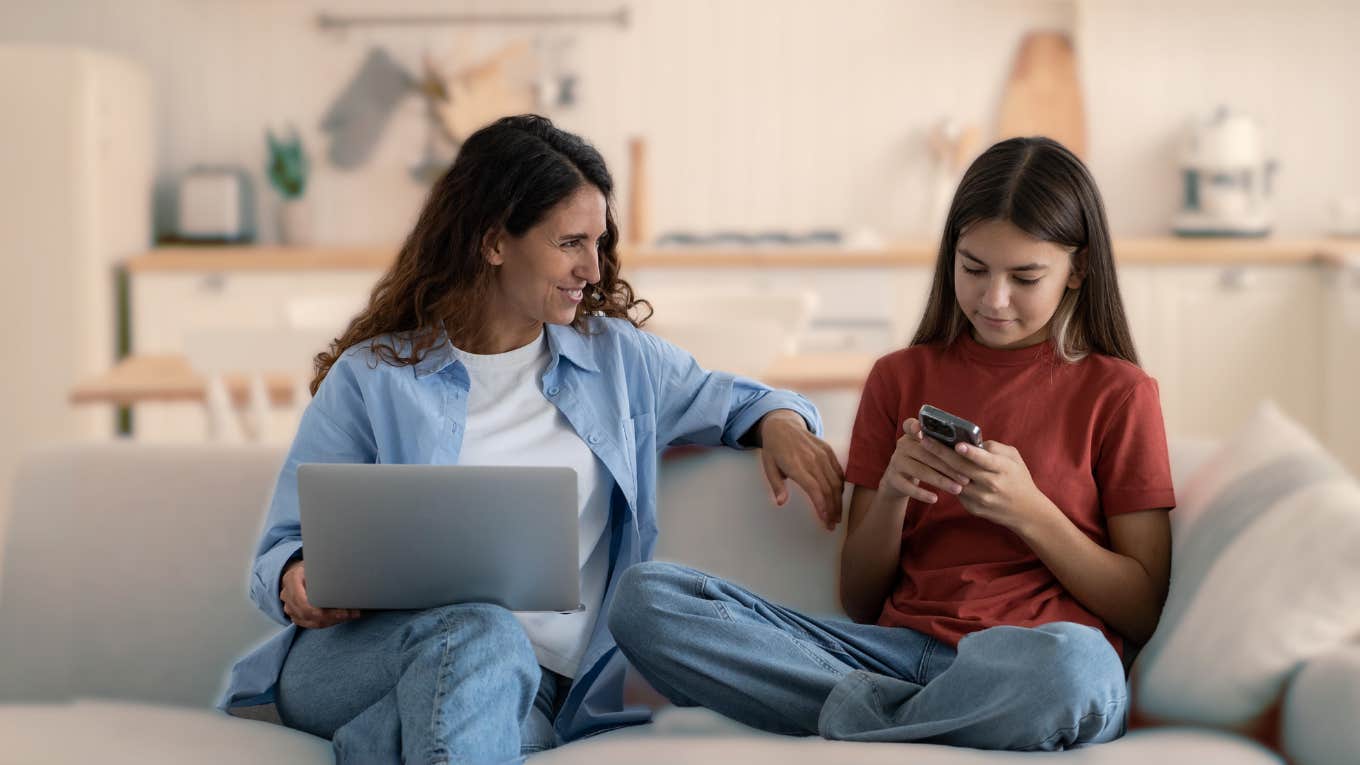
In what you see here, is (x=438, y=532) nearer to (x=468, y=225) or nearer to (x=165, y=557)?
(x=468, y=225)

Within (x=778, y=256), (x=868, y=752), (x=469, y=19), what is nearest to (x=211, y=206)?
(x=469, y=19)

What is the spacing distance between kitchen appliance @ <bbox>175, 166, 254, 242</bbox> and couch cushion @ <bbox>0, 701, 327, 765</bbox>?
333cm

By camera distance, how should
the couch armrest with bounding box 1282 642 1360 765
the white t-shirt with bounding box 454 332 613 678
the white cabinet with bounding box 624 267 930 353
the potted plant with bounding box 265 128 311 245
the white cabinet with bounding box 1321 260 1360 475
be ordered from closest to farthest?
the couch armrest with bounding box 1282 642 1360 765, the white t-shirt with bounding box 454 332 613 678, the white cabinet with bounding box 1321 260 1360 475, the white cabinet with bounding box 624 267 930 353, the potted plant with bounding box 265 128 311 245

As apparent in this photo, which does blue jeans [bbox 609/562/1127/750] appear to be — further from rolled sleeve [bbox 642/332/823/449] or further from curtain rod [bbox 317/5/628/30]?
curtain rod [bbox 317/5/628/30]

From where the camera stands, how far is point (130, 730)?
169 cm

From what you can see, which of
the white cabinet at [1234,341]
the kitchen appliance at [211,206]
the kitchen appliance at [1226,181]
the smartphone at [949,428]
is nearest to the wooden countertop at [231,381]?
the smartphone at [949,428]

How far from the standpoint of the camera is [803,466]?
1800 mm

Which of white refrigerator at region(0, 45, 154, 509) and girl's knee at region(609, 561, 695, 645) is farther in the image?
white refrigerator at region(0, 45, 154, 509)

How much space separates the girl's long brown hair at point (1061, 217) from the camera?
1.72m

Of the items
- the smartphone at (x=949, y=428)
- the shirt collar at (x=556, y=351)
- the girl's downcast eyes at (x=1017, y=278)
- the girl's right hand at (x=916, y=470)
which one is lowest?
the girl's right hand at (x=916, y=470)

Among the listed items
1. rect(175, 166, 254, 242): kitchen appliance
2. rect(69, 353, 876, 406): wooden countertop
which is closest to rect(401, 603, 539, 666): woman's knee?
rect(69, 353, 876, 406): wooden countertop

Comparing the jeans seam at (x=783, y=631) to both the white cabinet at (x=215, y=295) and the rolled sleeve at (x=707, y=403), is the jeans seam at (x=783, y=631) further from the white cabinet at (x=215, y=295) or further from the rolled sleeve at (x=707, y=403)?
the white cabinet at (x=215, y=295)

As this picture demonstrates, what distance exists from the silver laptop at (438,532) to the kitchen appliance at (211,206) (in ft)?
11.8

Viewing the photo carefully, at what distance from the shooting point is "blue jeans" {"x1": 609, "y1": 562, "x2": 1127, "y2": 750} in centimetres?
148
